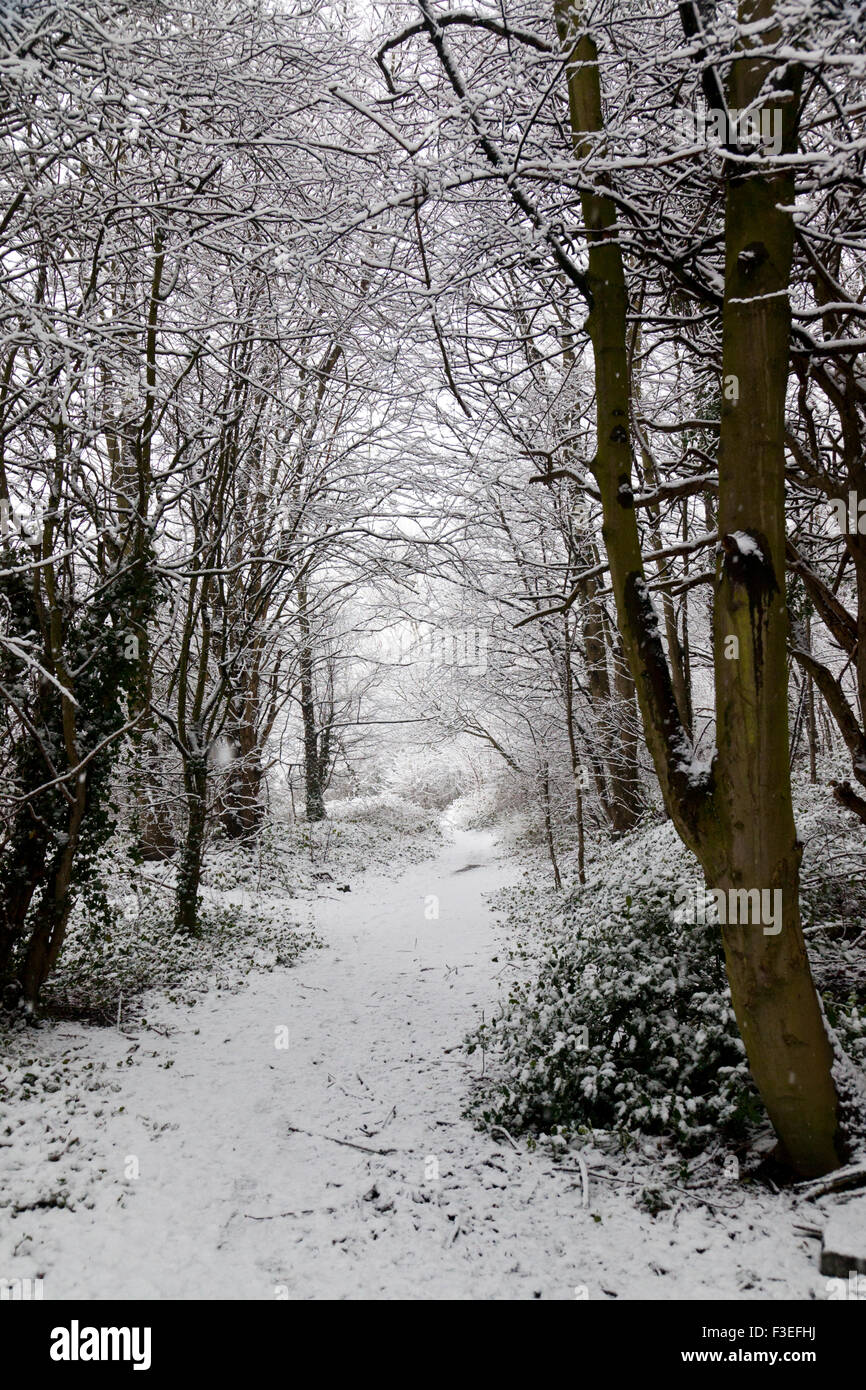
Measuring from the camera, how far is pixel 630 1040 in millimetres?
4293

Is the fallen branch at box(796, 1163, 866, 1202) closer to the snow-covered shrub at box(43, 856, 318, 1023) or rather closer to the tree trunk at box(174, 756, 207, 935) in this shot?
the snow-covered shrub at box(43, 856, 318, 1023)

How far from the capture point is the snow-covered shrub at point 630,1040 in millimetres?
3836

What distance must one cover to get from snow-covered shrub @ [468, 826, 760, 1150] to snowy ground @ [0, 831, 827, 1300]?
1.00ft

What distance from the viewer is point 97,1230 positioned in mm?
3268

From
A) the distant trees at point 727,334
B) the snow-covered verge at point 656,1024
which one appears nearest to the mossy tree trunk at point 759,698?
the distant trees at point 727,334

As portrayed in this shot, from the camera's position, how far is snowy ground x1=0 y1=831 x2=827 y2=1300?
2.94 metres

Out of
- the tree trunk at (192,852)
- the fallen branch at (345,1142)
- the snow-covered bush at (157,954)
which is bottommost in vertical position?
the fallen branch at (345,1142)

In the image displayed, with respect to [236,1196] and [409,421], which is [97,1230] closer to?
[236,1196]

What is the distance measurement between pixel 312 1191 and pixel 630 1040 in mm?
2017

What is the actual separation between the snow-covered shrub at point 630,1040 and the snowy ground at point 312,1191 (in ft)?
1.00

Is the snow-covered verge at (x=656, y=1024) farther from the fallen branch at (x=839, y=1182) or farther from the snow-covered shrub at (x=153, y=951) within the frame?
the snow-covered shrub at (x=153, y=951)

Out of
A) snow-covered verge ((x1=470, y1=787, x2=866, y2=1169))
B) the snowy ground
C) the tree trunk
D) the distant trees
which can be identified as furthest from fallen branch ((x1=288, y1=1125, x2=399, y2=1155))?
the tree trunk

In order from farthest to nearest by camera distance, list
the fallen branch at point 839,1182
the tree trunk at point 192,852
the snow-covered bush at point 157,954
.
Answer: the tree trunk at point 192,852, the snow-covered bush at point 157,954, the fallen branch at point 839,1182

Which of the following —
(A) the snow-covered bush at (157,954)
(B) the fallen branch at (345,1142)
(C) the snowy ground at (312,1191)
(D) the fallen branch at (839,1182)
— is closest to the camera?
(C) the snowy ground at (312,1191)
